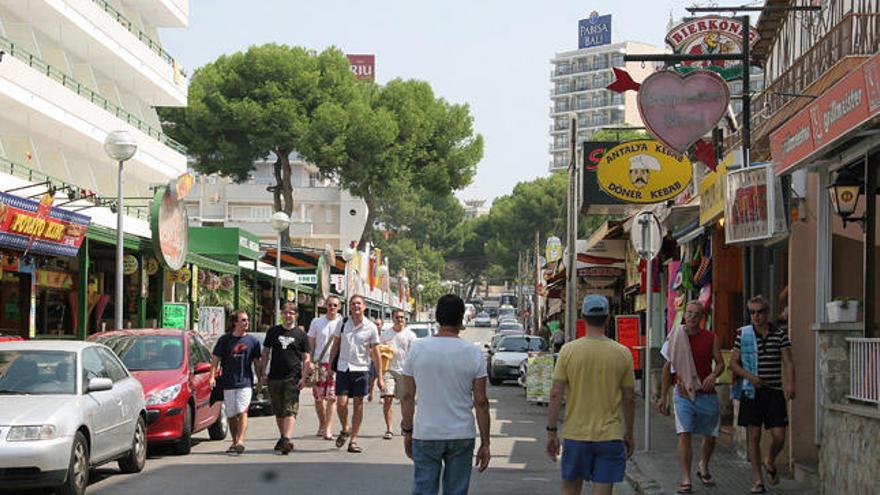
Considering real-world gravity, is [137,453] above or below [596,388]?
below

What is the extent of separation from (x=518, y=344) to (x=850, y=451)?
26763 mm

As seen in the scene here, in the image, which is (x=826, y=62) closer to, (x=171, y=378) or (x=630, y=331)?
(x=171, y=378)

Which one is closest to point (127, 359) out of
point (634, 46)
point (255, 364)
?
point (255, 364)

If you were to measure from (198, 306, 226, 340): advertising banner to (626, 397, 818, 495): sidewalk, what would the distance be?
715 inches

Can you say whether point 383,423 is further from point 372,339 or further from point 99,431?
point 99,431

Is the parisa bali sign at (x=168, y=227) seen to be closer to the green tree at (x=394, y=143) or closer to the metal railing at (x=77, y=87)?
the metal railing at (x=77, y=87)

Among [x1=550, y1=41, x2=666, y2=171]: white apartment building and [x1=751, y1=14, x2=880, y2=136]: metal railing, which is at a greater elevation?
[x1=550, y1=41, x2=666, y2=171]: white apartment building

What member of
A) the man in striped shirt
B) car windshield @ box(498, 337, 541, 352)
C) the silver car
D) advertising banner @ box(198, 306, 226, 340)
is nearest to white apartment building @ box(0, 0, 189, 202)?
advertising banner @ box(198, 306, 226, 340)

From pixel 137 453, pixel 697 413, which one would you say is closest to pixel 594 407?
pixel 697 413

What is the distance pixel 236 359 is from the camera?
52.1 ft

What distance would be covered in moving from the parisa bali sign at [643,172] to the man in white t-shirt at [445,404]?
1458 centimetres

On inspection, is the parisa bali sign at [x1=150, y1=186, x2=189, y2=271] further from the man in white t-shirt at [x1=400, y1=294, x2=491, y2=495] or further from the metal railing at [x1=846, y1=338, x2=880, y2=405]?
the man in white t-shirt at [x1=400, y1=294, x2=491, y2=495]

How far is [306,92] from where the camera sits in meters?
62.5

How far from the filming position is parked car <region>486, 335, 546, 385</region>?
120 ft
